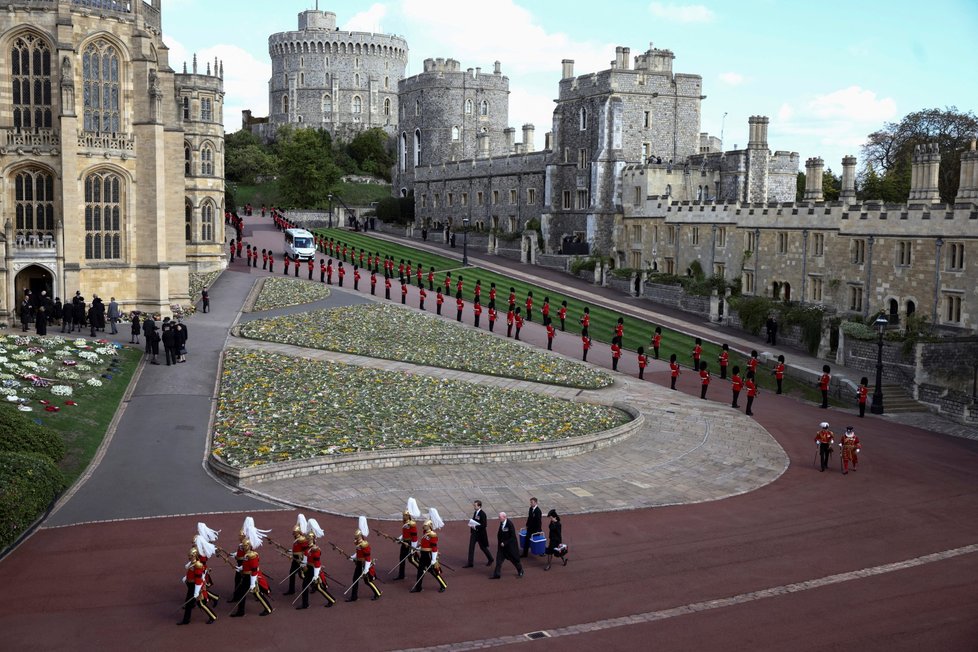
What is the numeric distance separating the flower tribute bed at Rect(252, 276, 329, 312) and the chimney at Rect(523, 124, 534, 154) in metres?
42.7

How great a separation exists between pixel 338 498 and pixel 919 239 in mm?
31512

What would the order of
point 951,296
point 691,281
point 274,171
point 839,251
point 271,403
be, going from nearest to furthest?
1. point 271,403
2. point 951,296
3. point 839,251
4. point 691,281
5. point 274,171

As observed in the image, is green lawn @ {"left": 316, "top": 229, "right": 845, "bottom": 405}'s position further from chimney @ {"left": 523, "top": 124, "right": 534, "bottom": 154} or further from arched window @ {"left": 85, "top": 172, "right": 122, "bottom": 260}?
chimney @ {"left": 523, "top": 124, "right": 534, "bottom": 154}

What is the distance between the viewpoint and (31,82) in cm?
4116

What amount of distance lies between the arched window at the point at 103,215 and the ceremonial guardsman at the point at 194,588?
1190 inches

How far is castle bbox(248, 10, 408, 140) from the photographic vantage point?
139 m

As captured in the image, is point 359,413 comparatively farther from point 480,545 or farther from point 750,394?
point 750,394

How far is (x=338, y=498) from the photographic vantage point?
72.0 ft

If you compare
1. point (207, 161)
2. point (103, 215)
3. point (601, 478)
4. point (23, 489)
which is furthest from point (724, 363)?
point (207, 161)

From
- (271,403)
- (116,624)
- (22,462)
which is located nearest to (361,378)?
(271,403)

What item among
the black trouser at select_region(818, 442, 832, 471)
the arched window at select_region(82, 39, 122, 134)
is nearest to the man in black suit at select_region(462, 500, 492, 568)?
the black trouser at select_region(818, 442, 832, 471)

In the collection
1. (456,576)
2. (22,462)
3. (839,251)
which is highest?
(839,251)

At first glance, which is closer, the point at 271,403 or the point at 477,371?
the point at 271,403

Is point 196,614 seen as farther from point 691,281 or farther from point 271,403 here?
point 691,281
